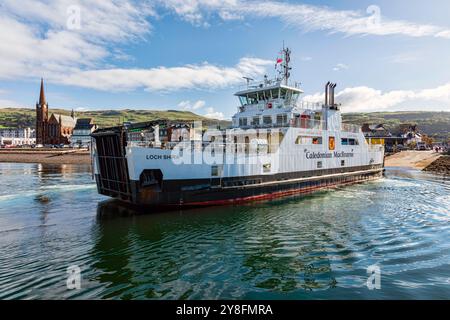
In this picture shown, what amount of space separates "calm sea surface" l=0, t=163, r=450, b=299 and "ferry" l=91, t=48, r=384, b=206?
4.67 feet

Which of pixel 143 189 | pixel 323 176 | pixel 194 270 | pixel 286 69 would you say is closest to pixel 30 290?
pixel 194 270

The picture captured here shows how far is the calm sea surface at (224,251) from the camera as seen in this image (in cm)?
732

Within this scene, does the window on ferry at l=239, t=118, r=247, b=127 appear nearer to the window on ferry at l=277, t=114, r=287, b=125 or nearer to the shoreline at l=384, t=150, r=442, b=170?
the window on ferry at l=277, t=114, r=287, b=125

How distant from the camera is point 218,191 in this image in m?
16.9

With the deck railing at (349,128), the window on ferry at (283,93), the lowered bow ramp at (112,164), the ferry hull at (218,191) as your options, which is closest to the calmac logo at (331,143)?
the ferry hull at (218,191)

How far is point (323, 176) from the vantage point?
24281 mm

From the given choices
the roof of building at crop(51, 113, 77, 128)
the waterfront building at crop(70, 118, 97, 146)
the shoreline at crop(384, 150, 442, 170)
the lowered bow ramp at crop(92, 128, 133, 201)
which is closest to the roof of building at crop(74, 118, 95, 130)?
the waterfront building at crop(70, 118, 97, 146)

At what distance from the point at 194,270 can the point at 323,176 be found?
738 inches

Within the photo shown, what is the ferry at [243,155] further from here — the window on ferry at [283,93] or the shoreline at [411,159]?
the shoreline at [411,159]

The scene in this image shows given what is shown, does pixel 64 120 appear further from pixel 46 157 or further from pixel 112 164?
pixel 112 164

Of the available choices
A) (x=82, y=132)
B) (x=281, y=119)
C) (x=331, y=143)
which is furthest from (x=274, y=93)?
(x=82, y=132)

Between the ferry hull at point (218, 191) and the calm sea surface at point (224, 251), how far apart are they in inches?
29.6

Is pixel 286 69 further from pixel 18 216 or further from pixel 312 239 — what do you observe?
pixel 18 216

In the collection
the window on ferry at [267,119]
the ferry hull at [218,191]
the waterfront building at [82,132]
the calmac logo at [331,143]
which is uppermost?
the waterfront building at [82,132]
